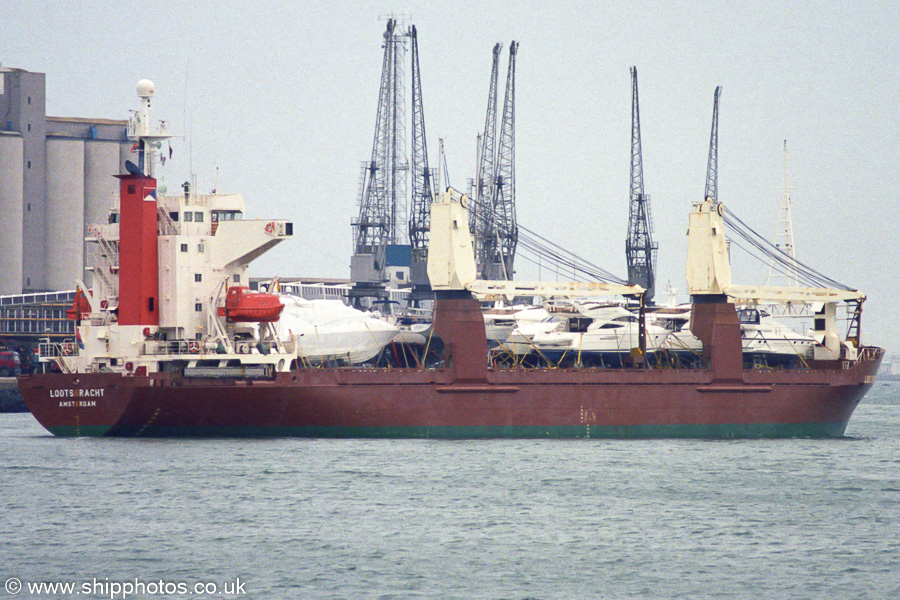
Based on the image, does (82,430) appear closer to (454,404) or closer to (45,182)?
(454,404)

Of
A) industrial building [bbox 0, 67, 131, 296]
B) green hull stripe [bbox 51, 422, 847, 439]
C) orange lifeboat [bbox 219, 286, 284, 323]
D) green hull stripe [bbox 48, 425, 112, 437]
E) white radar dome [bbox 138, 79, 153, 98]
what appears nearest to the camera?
green hull stripe [bbox 48, 425, 112, 437]

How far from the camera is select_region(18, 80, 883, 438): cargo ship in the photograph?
129 feet

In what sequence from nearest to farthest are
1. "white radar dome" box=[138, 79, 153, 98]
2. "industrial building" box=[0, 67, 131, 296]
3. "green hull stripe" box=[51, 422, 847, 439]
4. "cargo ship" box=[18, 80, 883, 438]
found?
"cargo ship" box=[18, 80, 883, 438], "green hull stripe" box=[51, 422, 847, 439], "white radar dome" box=[138, 79, 153, 98], "industrial building" box=[0, 67, 131, 296]

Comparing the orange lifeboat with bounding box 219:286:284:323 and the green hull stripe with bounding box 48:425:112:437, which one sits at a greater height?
the orange lifeboat with bounding box 219:286:284:323

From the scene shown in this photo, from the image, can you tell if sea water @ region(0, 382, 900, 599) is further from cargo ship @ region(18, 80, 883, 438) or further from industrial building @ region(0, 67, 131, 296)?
industrial building @ region(0, 67, 131, 296)

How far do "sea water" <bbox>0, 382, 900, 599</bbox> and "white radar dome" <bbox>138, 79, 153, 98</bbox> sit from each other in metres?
11.5

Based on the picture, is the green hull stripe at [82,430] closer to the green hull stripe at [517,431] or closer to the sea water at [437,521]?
the green hull stripe at [517,431]

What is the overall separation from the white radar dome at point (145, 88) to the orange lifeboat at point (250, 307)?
7202 mm

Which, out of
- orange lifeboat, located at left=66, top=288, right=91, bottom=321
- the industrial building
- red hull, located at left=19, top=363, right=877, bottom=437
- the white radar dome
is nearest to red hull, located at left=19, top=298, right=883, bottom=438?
red hull, located at left=19, top=363, right=877, bottom=437

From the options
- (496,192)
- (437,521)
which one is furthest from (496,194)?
(437,521)

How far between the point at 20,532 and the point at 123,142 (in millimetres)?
69048

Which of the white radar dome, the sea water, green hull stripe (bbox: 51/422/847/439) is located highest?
the white radar dome

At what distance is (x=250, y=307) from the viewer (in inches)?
1575

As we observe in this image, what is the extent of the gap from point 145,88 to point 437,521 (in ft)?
69.2
